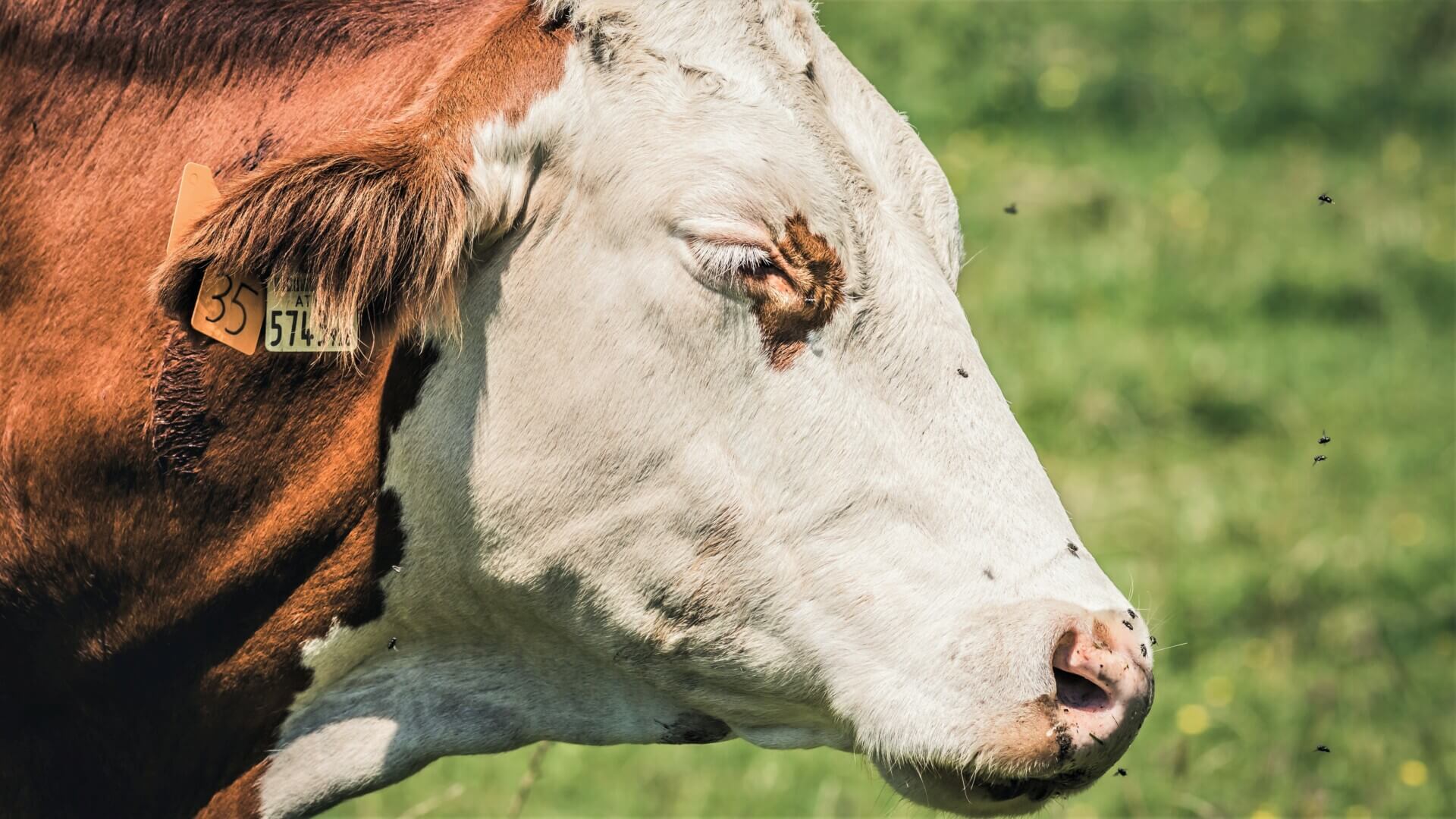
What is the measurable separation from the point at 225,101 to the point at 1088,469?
17.7ft

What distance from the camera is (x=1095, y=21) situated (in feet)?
37.0

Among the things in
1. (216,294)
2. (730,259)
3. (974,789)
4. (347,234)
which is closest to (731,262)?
(730,259)

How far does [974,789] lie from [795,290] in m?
0.93

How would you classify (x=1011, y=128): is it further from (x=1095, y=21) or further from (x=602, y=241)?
(x=602, y=241)

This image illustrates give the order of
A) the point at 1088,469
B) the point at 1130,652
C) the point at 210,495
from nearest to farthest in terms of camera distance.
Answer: the point at 1130,652 → the point at 210,495 → the point at 1088,469

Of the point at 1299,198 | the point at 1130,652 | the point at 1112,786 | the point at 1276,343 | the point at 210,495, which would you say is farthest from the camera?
the point at 1299,198

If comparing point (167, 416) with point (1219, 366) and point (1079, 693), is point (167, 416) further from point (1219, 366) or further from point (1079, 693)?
point (1219, 366)

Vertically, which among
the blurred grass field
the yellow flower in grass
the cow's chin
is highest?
the cow's chin

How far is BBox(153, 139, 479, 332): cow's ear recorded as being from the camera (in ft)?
8.27

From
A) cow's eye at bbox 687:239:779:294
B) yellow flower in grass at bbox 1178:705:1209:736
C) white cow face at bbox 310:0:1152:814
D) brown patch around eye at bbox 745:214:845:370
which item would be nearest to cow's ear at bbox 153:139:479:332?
white cow face at bbox 310:0:1152:814

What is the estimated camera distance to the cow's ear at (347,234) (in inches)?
99.3

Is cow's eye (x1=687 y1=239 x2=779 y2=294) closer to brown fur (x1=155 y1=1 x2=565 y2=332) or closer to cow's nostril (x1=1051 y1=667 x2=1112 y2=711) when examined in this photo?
brown fur (x1=155 y1=1 x2=565 y2=332)

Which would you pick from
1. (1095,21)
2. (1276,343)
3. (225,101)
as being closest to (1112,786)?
(225,101)

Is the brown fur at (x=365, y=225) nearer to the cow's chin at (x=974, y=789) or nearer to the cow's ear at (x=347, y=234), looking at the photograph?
the cow's ear at (x=347, y=234)
